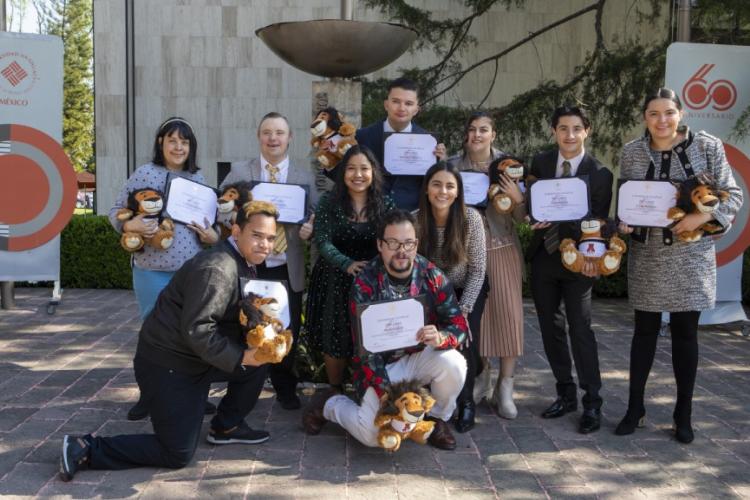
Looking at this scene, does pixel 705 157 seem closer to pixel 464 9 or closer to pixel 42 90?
pixel 42 90

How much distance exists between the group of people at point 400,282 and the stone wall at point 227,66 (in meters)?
8.82

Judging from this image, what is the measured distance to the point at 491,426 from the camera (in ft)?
14.9

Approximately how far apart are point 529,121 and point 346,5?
4253 mm

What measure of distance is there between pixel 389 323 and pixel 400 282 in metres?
0.26

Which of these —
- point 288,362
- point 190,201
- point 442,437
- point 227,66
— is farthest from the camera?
point 227,66

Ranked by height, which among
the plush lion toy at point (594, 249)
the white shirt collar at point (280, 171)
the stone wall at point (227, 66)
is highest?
the stone wall at point (227, 66)

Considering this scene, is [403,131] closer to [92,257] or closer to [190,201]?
[190,201]

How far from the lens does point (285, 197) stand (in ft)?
14.7

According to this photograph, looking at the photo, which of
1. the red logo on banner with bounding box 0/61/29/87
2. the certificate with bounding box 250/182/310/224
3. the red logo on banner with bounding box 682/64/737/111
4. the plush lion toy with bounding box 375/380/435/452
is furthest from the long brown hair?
the red logo on banner with bounding box 0/61/29/87

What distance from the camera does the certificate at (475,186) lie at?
4512mm

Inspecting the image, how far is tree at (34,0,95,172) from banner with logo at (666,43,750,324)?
83.3 feet

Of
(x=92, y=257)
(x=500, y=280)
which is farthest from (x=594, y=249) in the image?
(x=92, y=257)

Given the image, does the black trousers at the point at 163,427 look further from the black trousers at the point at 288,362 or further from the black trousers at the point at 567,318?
the black trousers at the point at 567,318

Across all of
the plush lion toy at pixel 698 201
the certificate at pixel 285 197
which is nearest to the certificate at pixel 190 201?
the certificate at pixel 285 197
